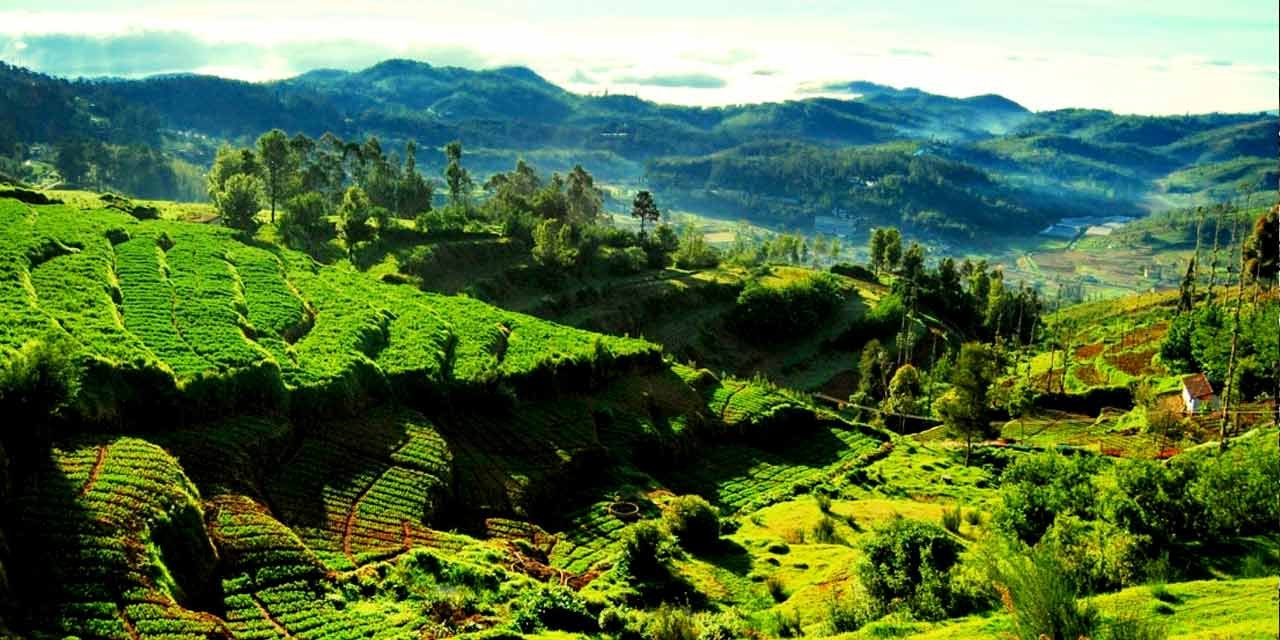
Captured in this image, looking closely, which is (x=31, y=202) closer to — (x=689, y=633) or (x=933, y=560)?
(x=689, y=633)

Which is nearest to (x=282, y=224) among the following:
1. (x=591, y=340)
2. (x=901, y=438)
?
(x=591, y=340)

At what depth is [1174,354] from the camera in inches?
4648

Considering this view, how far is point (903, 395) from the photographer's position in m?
108

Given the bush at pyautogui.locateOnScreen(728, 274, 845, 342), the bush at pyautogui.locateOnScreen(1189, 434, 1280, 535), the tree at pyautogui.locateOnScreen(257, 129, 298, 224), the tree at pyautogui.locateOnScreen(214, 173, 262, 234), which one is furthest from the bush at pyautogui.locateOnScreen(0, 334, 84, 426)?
the bush at pyautogui.locateOnScreen(728, 274, 845, 342)

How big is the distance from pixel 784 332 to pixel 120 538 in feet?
398

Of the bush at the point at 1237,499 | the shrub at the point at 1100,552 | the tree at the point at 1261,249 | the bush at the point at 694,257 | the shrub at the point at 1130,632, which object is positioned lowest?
the shrub at the point at 1100,552

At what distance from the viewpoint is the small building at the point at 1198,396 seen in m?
99.2

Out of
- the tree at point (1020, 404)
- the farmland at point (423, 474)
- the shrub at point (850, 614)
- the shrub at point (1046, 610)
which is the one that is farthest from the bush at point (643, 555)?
the tree at point (1020, 404)

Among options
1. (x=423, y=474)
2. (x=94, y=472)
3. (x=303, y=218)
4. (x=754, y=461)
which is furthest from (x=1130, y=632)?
(x=303, y=218)

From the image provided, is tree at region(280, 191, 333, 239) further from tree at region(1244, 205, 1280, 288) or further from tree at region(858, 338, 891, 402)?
tree at region(1244, 205, 1280, 288)

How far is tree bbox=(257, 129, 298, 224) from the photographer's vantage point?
14425 centimetres

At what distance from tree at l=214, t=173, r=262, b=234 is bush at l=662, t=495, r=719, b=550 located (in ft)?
290

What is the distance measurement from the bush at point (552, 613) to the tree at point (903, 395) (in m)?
69.4

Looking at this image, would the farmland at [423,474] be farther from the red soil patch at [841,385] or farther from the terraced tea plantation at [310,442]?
the red soil patch at [841,385]
